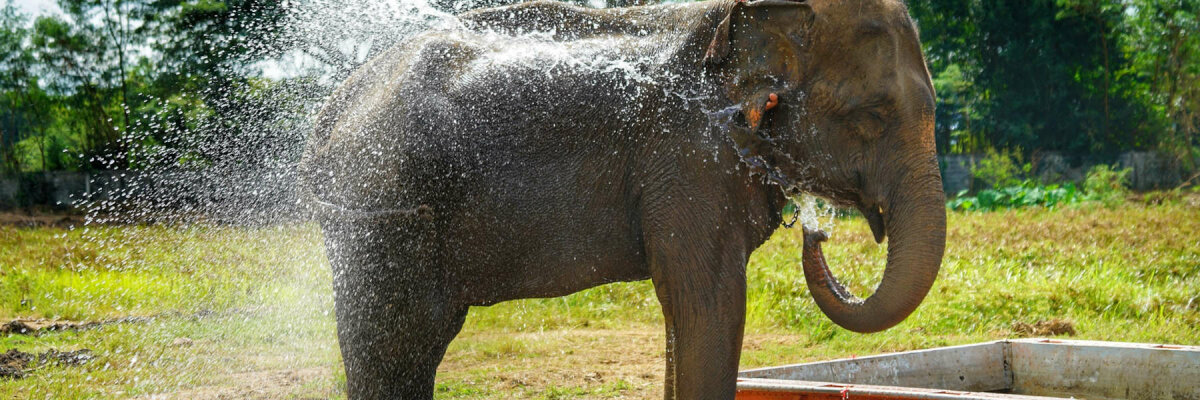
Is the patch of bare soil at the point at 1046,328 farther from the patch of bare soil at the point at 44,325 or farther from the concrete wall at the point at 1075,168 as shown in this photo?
the concrete wall at the point at 1075,168

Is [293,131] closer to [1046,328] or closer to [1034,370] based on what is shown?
[1034,370]

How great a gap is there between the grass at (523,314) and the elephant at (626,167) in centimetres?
66

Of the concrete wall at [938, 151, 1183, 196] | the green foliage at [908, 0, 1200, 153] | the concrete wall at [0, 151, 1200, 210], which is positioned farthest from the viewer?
the concrete wall at [938, 151, 1183, 196]

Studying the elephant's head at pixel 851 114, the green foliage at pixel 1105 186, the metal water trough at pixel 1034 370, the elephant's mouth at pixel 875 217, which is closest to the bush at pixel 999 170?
the green foliage at pixel 1105 186

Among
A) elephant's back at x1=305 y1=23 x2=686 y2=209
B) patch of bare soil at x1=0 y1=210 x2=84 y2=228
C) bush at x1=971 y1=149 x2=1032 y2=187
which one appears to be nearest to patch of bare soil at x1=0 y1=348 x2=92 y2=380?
elephant's back at x1=305 y1=23 x2=686 y2=209

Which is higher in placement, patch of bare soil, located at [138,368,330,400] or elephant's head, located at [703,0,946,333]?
elephant's head, located at [703,0,946,333]

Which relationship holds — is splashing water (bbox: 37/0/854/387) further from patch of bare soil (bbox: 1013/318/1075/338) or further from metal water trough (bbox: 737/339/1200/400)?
patch of bare soil (bbox: 1013/318/1075/338)

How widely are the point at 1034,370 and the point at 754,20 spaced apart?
2.76 meters

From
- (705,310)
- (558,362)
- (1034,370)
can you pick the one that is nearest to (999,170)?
(558,362)

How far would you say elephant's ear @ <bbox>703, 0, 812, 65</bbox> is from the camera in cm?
317

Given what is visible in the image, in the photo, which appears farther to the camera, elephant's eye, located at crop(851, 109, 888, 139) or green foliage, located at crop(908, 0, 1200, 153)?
green foliage, located at crop(908, 0, 1200, 153)

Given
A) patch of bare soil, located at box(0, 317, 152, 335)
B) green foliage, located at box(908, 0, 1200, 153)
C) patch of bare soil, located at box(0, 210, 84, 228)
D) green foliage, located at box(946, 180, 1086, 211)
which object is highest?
green foliage, located at box(908, 0, 1200, 153)

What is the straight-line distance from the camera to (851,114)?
316 cm

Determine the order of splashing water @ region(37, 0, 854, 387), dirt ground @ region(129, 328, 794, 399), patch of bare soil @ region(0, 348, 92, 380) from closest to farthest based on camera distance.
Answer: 1. splashing water @ region(37, 0, 854, 387)
2. dirt ground @ region(129, 328, 794, 399)
3. patch of bare soil @ region(0, 348, 92, 380)
